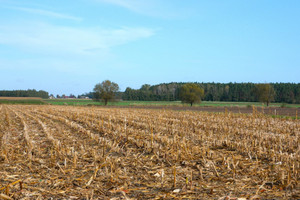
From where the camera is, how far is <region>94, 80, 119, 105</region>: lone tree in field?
7512 centimetres

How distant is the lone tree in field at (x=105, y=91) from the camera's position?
75125 mm

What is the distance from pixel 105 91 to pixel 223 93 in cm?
7388

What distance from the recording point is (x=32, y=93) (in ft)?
561

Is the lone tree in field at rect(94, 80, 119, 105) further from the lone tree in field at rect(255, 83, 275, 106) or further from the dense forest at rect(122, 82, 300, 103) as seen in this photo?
the dense forest at rect(122, 82, 300, 103)

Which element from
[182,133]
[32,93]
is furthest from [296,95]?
[32,93]

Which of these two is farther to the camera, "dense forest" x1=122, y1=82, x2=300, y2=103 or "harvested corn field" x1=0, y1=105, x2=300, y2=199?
"dense forest" x1=122, y1=82, x2=300, y2=103

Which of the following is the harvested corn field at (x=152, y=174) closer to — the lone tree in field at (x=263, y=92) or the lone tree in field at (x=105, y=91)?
the lone tree in field at (x=105, y=91)

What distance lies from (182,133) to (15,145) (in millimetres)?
6958

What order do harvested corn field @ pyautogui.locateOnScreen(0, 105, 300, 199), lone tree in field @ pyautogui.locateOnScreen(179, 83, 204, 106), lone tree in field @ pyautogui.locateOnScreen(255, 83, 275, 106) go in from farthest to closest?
lone tree in field @ pyautogui.locateOnScreen(255, 83, 275, 106) → lone tree in field @ pyautogui.locateOnScreen(179, 83, 204, 106) → harvested corn field @ pyautogui.locateOnScreen(0, 105, 300, 199)

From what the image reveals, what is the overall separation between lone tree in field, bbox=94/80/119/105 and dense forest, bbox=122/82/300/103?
49.1 metres

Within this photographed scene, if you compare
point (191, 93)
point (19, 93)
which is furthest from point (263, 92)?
point (19, 93)

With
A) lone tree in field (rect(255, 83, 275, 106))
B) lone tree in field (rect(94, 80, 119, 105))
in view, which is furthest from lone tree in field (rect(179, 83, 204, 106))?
lone tree in field (rect(94, 80, 119, 105))

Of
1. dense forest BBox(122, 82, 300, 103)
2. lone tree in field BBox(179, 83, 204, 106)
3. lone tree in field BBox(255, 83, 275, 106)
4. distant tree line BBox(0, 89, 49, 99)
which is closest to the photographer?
lone tree in field BBox(179, 83, 204, 106)

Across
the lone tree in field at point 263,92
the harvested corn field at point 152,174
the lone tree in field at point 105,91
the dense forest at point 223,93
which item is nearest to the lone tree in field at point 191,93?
the lone tree in field at point 263,92
